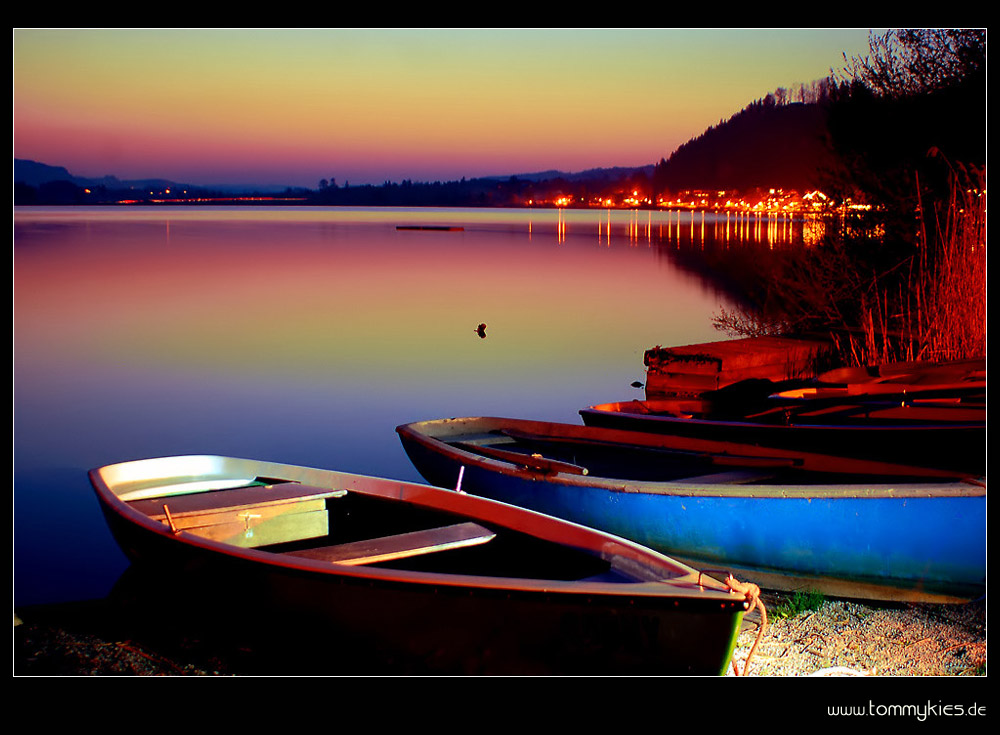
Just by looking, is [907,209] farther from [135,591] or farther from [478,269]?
[478,269]

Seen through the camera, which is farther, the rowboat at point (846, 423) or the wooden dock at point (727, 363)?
the wooden dock at point (727, 363)

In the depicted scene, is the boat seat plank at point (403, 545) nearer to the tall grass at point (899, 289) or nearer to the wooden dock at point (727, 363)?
the tall grass at point (899, 289)

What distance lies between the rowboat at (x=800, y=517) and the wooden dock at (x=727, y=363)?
18.3 feet

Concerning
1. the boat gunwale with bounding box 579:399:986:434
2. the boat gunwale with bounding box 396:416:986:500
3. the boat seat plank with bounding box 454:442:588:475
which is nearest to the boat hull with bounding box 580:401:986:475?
the boat gunwale with bounding box 579:399:986:434

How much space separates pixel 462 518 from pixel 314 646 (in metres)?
1.14

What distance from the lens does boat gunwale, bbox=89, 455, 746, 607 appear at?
15.0 ft

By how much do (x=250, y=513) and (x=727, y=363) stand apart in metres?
7.83

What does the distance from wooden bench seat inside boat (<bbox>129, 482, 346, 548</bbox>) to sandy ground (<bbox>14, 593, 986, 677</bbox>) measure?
23.4 inches

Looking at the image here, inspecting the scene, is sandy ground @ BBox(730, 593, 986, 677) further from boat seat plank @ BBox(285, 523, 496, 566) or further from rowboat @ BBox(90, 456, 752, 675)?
boat seat plank @ BBox(285, 523, 496, 566)

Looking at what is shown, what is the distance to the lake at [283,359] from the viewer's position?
460 inches

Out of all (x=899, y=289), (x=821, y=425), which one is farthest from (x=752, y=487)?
(x=899, y=289)

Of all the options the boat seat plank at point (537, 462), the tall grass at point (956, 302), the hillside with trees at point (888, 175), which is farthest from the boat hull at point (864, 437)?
the hillside with trees at point (888, 175)
